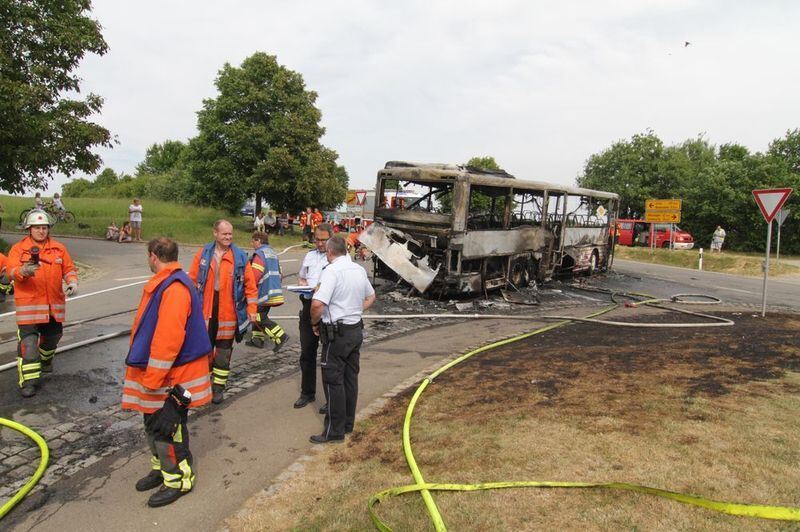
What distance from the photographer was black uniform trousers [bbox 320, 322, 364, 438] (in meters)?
4.44

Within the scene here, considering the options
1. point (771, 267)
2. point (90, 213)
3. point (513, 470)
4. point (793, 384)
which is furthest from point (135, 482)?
point (90, 213)

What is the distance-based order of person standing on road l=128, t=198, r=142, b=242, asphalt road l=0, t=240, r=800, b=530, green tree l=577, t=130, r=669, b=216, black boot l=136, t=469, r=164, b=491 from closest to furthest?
asphalt road l=0, t=240, r=800, b=530, black boot l=136, t=469, r=164, b=491, person standing on road l=128, t=198, r=142, b=242, green tree l=577, t=130, r=669, b=216

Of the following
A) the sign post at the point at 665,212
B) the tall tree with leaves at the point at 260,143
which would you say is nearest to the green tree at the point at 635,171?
the sign post at the point at 665,212

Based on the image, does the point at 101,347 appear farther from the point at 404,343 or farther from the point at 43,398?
the point at 404,343

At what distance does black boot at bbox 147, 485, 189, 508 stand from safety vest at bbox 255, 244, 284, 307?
342 centimetres

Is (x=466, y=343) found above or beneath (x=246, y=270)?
beneath

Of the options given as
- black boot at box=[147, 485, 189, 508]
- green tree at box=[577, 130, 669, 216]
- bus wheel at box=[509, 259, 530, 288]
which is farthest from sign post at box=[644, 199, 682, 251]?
black boot at box=[147, 485, 189, 508]

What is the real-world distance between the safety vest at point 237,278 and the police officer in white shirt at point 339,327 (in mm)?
1106

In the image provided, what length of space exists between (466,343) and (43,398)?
5380 mm

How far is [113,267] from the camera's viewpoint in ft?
48.5

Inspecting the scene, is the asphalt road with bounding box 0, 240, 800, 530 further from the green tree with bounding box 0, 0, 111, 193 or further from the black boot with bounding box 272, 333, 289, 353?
the green tree with bounding box 0, 0, 111, 193

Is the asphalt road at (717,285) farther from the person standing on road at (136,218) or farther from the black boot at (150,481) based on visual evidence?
the person standing on road at (136,218)

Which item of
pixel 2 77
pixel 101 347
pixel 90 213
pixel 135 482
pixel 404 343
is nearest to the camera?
pixel 135 482

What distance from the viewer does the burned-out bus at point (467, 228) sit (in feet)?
36.2
